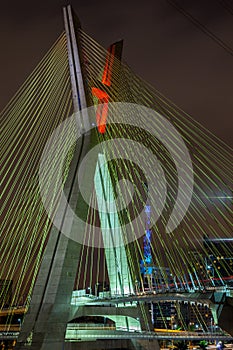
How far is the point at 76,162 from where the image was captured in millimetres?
17875

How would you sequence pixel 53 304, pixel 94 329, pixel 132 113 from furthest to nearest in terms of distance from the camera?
pixel 94 329 → pixel 132 113 → pixel 53 304

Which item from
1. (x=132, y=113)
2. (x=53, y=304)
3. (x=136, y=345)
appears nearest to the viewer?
(x=53, y=304)

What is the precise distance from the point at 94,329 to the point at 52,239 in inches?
439

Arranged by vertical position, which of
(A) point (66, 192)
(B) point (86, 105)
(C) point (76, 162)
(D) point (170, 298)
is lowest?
(D) point (170, 298)

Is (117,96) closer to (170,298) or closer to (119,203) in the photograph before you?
(119,203)

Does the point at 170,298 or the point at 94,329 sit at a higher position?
the point at 94,329

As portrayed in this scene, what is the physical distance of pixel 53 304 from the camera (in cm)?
1552

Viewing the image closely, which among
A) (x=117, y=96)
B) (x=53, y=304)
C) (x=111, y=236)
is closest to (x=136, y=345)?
(x=111, y=236)

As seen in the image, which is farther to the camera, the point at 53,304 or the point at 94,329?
the point at 94,329

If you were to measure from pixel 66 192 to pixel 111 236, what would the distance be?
7566mm

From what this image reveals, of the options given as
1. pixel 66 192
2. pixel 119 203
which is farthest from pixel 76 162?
pixel 119 203

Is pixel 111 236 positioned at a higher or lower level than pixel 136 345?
higher

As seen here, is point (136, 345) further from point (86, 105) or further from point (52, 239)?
point (86, 105)

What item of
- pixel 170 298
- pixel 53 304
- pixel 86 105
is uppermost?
pixel 86 105
